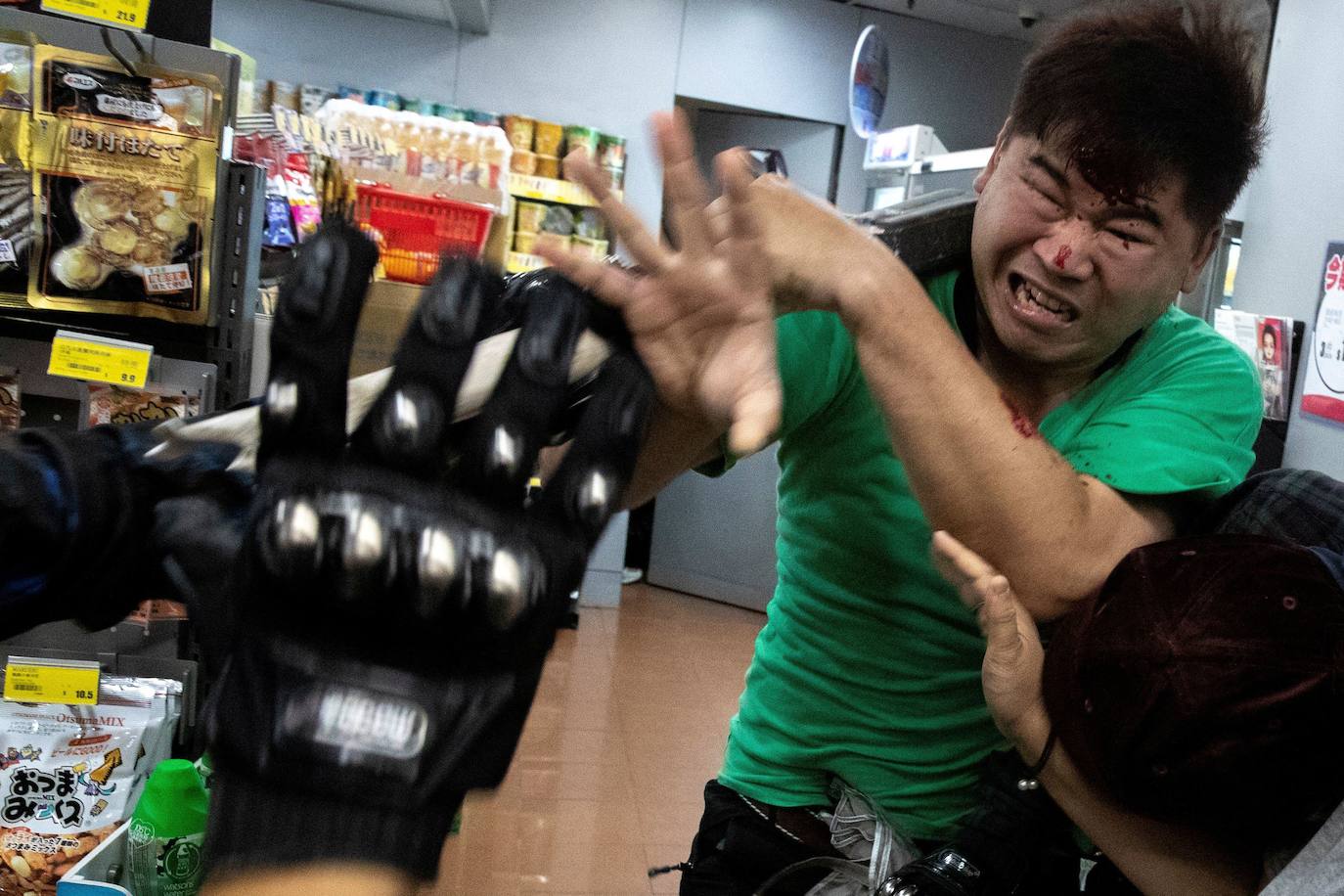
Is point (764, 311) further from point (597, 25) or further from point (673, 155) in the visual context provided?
point (597, 25)

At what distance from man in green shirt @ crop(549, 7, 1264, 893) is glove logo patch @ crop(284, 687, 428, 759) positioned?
0.88ft

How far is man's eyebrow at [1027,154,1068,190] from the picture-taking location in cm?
100

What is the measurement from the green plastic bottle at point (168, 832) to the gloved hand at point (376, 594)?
4.06 feet

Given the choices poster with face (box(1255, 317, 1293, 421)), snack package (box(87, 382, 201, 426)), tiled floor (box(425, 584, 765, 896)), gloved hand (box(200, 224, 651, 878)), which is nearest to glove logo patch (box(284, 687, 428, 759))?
gloved hand (box(200, 224, 651, 878))

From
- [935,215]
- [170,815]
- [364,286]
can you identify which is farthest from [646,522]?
[364,286]

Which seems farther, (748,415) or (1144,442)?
(1144,442)

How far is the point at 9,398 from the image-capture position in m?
1.75

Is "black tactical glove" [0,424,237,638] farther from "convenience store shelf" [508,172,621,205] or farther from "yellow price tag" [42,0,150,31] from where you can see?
"convenience store shelf" [508,172,621,205]

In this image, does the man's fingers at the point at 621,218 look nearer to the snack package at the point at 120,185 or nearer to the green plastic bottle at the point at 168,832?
the snack package at the point at 120,185

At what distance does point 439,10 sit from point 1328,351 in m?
4.23

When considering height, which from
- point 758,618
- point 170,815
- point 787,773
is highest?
point 787,773

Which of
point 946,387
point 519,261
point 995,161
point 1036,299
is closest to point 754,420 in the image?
point 946,387

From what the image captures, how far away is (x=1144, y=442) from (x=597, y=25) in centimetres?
505

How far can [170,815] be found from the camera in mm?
1585
